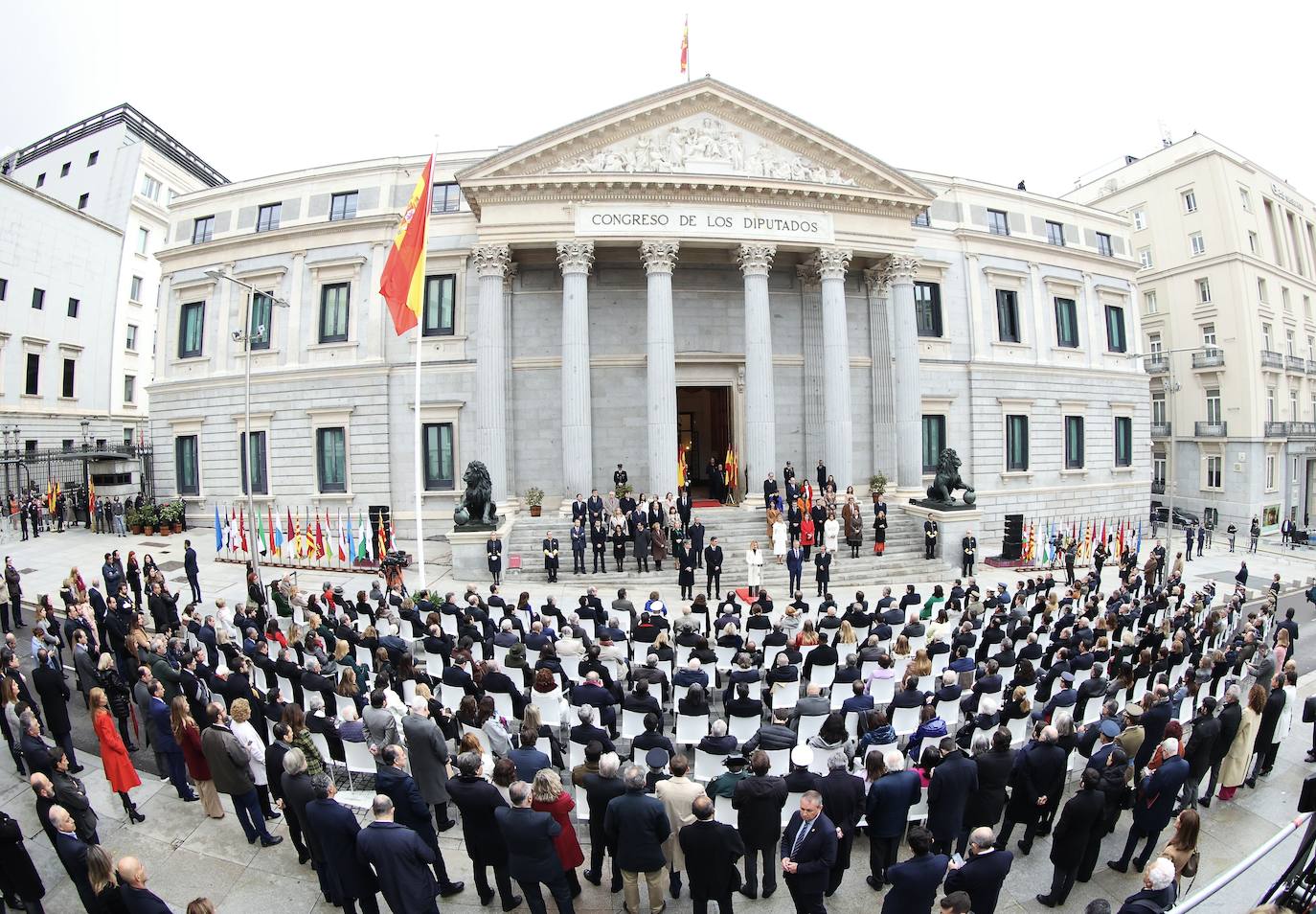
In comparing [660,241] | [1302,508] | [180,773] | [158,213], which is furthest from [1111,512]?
[158,213]

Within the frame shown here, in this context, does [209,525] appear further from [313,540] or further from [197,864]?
[197,864]

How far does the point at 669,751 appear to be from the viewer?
748 centimetres

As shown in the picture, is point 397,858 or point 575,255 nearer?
point 397,858

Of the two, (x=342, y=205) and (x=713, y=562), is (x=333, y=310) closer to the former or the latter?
(x=342, y=205)

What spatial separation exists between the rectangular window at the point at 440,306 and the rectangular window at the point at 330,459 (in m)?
6.11

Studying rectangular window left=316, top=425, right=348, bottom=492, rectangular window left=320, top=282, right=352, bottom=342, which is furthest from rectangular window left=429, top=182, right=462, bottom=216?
rectangular window left=316, top=425, right=348, bottom=492

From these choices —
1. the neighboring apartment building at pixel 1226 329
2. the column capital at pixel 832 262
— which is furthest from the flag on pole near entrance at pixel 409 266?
the neighboring apartment building at pixel 1226 329

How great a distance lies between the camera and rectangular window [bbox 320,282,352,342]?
96.0 ft

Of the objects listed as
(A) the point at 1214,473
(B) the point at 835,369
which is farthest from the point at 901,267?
(A) the point at 1214,473

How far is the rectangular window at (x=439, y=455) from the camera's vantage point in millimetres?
28500

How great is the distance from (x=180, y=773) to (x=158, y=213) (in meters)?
51.6

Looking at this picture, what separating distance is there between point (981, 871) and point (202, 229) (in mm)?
38007

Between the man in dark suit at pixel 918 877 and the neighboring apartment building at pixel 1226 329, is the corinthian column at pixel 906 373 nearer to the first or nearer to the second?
the neighboring apartment building at pixel 1226 329

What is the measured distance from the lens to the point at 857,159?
27.0m
